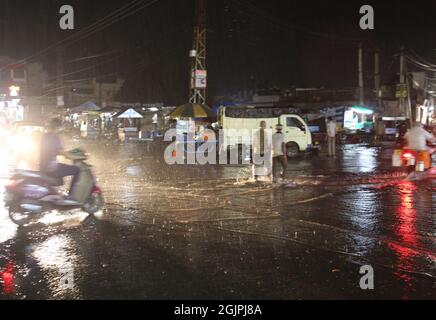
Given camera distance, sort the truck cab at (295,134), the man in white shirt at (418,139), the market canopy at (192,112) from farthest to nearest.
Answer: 1. the market canopy at (192,112)
2. the truck cab at (295,134)
3. the man in white shirt at (418,139)

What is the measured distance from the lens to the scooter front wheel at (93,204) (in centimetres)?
884

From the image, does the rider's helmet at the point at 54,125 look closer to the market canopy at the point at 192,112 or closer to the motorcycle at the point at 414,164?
the motorcycle at the point at 414,164

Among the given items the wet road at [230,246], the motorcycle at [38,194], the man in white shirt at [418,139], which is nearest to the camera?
the wet road at [230,246]

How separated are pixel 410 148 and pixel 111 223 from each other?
944cm

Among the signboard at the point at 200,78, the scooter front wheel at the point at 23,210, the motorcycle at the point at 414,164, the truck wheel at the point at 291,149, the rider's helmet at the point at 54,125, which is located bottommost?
the scooter front wheel at the point at 23,210

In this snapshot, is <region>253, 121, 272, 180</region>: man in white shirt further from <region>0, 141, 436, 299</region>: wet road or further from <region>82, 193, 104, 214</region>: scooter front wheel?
<region>82, 193, 104, 214</region>: scooter front wheel

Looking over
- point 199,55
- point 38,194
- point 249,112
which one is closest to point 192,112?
point 199,55

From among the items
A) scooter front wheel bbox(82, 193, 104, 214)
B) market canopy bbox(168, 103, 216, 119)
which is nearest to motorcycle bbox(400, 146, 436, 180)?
scooter front wheel bbox(82, 193, 104, 214)

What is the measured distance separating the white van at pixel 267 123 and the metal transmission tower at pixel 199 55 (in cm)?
914

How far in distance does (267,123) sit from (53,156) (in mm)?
14851

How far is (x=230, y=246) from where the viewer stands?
263 inches

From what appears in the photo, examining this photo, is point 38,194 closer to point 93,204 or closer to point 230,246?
point 93,204

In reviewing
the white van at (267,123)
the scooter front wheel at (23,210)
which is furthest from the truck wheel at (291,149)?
the scooter front wheel at (23,210)
